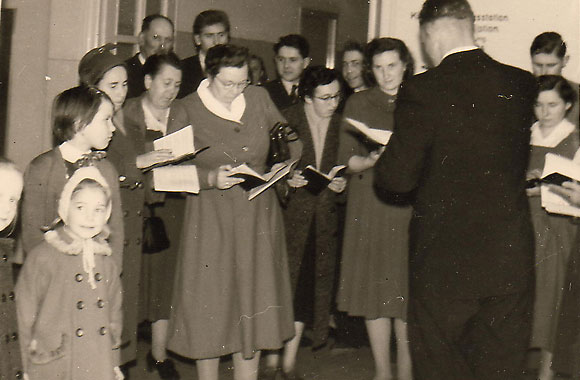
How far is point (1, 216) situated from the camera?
2518 millimetres

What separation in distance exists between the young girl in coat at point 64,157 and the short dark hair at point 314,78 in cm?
131

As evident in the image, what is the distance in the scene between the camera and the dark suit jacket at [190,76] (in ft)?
15.4

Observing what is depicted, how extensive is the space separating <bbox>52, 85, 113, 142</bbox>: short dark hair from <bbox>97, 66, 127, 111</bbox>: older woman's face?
42 centimetres

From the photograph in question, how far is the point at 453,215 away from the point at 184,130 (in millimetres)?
1303

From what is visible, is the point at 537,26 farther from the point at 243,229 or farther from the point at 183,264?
the point at 183,264

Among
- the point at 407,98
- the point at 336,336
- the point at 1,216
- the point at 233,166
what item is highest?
the point at 407,98

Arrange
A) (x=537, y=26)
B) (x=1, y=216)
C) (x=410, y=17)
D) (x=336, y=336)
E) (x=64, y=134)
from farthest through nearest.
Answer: (x=336, y=336), (x=410, y=17), (x=537, y=26), (x=64, y=134), (x=1, y=216)

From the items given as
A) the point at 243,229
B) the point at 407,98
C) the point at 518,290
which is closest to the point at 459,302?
the point at 518,290

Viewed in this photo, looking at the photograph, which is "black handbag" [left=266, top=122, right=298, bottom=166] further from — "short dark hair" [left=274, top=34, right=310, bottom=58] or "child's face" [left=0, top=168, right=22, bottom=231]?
"child's face" [left=0, top=168, right=22, bottom=231]

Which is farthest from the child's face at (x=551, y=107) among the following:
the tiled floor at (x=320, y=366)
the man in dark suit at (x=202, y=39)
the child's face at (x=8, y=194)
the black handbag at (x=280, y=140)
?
the child's face at (x=8, y=194)

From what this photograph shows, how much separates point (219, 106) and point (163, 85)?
1.96ft

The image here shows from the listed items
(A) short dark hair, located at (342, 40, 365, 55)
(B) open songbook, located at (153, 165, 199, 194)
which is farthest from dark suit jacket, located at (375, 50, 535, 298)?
(A) short dark hair, located at (342, 40, 365, 55)

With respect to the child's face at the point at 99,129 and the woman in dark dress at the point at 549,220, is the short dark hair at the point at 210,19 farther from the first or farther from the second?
the woman in dark dress at the point at 549,220

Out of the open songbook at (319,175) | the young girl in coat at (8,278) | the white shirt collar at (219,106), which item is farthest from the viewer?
the open songbook at (319,175)
